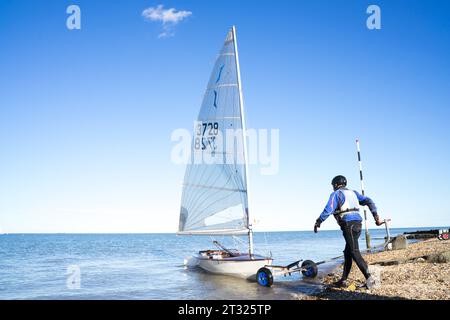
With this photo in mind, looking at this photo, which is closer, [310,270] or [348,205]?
[348,205]

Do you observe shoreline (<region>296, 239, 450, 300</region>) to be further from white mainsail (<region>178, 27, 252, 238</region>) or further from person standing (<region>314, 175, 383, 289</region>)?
white mainsail (<region>178, 27, 252, 238</region>)

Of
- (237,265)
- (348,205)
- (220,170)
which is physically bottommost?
(237,265)

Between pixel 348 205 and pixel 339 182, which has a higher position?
pixel 339 182

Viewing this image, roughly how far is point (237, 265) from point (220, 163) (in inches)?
199

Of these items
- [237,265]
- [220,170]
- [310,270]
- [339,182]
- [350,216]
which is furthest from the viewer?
[220,170]

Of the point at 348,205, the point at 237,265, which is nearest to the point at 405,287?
the point at 348,205

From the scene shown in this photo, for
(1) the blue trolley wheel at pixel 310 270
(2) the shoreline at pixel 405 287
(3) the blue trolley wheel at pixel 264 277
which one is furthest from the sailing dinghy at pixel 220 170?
(2) the shoreline at pixel 405 287

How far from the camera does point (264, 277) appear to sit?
1284cm

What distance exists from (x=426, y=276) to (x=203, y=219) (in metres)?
10.9

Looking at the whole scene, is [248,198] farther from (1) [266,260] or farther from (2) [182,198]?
(2) [182,198]

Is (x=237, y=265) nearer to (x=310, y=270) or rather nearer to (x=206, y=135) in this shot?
(x=310, y=270)

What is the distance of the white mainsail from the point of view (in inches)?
663

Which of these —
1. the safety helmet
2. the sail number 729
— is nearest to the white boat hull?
the sail number 729

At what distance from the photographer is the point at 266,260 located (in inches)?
573
